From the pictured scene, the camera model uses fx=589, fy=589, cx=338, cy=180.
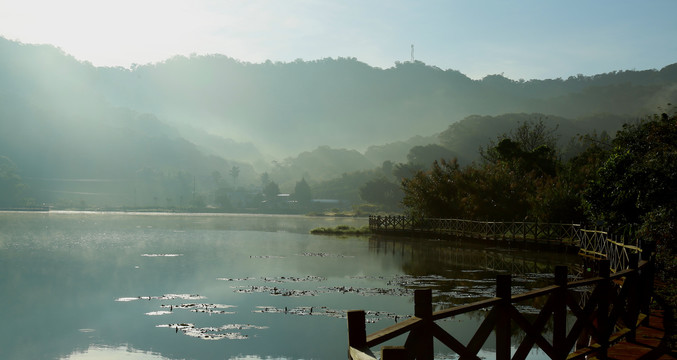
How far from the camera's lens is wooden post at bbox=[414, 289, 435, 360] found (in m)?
6.05

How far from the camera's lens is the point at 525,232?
156 feet

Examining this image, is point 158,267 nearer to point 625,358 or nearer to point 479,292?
point 479,292

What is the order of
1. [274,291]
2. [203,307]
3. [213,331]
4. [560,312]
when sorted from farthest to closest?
[274,291]
[203,307]
[213,331]
[560,312]

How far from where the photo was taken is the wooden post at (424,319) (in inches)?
238

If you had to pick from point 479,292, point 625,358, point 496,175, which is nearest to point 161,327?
point 479,292

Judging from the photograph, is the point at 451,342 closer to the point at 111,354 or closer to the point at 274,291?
the point at 111,354

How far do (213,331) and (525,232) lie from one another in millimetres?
34607

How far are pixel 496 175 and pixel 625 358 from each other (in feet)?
161

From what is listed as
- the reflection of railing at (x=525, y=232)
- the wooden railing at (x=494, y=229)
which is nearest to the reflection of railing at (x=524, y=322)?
the reflection of railing at (x=525, y=232)

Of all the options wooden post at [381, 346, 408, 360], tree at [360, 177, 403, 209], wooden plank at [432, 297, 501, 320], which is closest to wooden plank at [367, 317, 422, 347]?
wooden plank at [432, 297, 501, 320]

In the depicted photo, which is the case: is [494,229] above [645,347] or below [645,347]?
below

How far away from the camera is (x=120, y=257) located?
4503cm

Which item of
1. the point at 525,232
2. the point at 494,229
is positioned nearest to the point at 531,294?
the point at 525,232

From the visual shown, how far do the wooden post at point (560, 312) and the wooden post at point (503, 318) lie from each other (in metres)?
1.17
